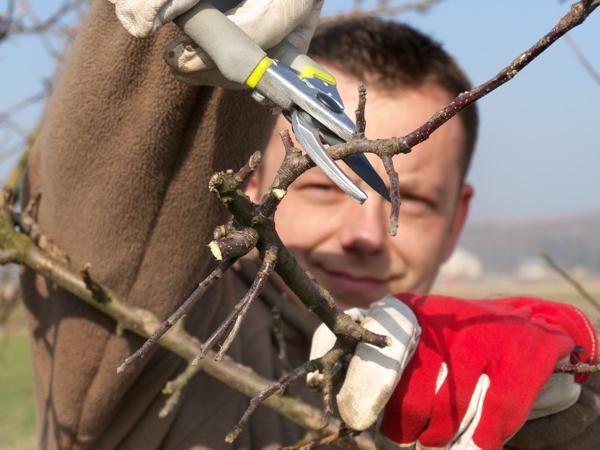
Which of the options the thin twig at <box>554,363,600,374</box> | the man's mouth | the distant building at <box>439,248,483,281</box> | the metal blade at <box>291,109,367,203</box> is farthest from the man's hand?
the distant building at <box>439,248,483,281</box>

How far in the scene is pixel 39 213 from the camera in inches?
52.2

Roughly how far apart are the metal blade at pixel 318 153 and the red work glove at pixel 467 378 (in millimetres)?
345

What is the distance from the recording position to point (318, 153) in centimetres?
75

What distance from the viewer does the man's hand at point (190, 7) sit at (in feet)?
2.73

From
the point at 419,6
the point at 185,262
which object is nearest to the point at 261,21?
the point at 185,262

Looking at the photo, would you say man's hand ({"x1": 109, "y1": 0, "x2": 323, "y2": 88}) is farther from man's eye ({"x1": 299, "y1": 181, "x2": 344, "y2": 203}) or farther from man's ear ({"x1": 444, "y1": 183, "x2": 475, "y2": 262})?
man's ear ({"x1": 444, "y1": 183, "x2": 475, "y2": 262})

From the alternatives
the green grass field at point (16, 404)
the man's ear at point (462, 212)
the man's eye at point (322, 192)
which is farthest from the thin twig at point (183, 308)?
the green grass field at point (16, 404)

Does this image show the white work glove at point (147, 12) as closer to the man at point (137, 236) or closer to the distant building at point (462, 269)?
the man at point (137, 236)

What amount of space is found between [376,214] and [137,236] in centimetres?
59

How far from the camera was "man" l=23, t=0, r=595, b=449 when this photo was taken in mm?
1166

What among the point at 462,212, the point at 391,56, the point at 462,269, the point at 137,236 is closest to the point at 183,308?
the point at 137,236

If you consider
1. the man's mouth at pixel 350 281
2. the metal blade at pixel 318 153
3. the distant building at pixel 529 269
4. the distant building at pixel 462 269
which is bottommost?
the distant building at pixel 529 269

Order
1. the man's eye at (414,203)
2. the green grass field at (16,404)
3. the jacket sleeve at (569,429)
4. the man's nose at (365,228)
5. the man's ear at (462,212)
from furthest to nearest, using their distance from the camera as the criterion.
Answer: the green grass field at (16,404)
the man's ear at (462,212)
the man's eye at (414,203)
the man's nose at (365,228)
the jacket sleeve at (569,429)

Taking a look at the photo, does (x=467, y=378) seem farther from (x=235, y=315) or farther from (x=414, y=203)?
(x=414, y=203)
